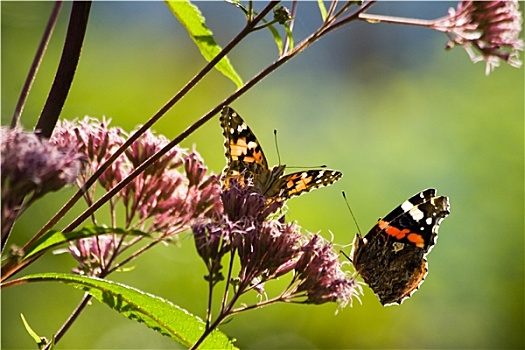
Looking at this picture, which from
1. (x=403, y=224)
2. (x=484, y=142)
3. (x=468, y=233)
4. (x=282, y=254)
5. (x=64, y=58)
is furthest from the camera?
(x=484, y=142)

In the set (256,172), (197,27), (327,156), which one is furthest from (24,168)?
(327,156)

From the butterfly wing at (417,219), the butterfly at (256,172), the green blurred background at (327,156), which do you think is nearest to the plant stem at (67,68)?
the butterfly at (256,172)

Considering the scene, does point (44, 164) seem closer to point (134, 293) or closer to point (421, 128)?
point (134, 293)

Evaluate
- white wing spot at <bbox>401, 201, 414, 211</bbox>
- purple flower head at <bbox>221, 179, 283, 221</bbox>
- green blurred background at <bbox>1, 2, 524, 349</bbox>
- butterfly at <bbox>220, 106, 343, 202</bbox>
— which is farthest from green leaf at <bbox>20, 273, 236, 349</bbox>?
green blurred background at <bbox>1, 2, 524, 349</bbox>

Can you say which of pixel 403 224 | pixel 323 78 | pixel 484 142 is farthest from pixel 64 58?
pixel 323 78

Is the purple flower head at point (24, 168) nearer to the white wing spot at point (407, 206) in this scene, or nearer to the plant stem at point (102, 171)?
the plant stem at point (102, 171)

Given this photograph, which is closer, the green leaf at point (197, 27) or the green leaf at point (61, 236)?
the green leaf at point (61, 236)

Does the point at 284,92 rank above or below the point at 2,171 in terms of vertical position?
above
